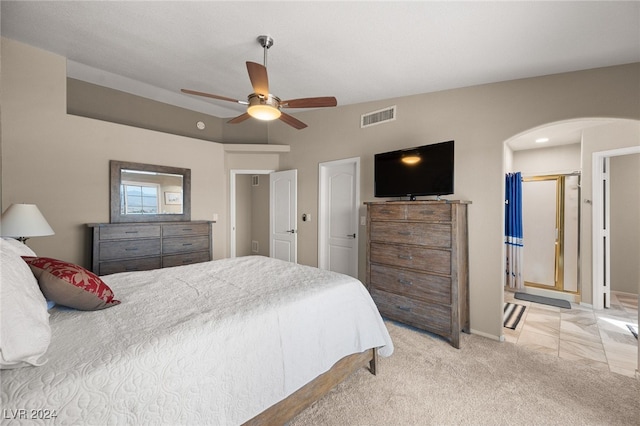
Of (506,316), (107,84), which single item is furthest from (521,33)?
(107,84)

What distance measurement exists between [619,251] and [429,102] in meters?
4.02

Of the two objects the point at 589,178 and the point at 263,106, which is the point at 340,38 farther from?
the point at 589,178

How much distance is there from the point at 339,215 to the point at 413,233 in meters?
1.43

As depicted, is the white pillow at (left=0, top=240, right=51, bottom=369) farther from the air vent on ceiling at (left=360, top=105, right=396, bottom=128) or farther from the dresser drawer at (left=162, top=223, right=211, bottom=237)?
the air vent on ceiling at (left=360, top=105, right=396, bottom=128)

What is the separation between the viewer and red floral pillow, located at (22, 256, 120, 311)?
1.27 meters

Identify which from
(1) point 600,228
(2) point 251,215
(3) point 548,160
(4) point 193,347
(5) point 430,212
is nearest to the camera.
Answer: (4) point 193,347

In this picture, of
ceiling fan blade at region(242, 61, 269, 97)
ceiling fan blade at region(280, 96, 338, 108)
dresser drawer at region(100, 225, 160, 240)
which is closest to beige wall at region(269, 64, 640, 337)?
ceiling fan blade at region(280, 96, 338, 108)

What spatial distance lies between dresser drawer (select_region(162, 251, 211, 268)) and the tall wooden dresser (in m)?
2.44

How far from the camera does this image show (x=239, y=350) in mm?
1261

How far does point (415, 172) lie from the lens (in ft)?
9.76

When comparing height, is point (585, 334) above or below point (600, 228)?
below

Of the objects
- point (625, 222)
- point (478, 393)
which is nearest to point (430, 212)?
point (478, 393)

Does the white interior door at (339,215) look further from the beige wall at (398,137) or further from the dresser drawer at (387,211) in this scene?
the dresser drawer at (387,211)

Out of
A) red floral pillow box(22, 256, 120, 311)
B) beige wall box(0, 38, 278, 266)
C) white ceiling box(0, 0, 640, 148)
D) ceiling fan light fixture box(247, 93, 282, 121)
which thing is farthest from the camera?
beige wall box(0, 38, 278, 266)
